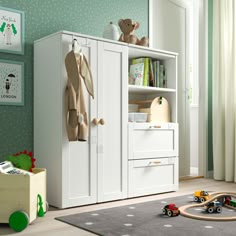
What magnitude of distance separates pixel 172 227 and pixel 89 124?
3.37 feet

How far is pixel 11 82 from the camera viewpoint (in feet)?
9.50

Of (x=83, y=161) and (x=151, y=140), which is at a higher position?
(x=151, y=140)

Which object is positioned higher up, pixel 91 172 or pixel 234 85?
pixel 234 85

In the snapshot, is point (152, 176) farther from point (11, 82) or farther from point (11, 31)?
point (11, 31)

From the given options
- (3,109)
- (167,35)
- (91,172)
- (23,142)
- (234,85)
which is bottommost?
(91,172)

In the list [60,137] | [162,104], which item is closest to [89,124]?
[60,137]

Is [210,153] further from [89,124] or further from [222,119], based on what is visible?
[89,124]

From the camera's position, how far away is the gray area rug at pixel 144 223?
A: 2.03 metres

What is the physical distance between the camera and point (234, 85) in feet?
13.0

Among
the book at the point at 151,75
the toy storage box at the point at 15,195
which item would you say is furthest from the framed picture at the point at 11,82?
the book at the point at 151,75

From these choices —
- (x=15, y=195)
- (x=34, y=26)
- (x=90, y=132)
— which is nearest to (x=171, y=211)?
(x=90, y=132)

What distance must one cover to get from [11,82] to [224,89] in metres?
Result: 2.33

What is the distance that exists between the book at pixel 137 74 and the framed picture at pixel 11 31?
1.00 metres

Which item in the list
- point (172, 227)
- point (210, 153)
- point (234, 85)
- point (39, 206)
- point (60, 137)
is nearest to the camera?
point (172, 227)
